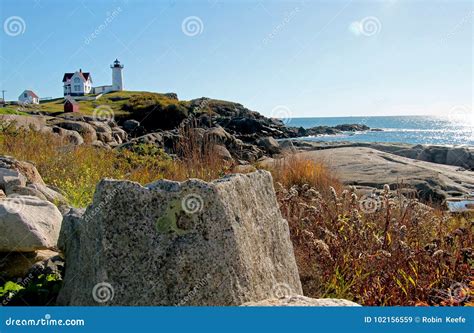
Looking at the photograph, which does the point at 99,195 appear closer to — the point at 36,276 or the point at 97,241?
the point at 97,241

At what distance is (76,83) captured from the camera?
7619 cm

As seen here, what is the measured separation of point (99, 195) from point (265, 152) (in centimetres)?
1730

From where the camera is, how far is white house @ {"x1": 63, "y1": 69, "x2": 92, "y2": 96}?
248ft

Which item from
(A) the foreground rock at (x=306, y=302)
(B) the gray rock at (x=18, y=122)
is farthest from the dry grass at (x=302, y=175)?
(B) the gray rock at (x=18, y=122)

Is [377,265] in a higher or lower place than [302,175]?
lower

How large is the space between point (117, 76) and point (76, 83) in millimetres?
6399

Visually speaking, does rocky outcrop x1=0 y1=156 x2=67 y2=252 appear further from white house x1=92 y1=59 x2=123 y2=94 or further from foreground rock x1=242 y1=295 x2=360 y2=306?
white house x1=92 y1=59 x2=123 y2=94

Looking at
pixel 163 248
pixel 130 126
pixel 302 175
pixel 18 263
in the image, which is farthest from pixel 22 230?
pixel 130 126

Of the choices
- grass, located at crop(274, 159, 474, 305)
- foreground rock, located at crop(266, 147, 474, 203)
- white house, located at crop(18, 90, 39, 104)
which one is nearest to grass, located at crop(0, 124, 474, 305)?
grass, located at crop(274, 159, 474, 305)

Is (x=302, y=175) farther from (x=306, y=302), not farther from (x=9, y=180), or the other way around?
(x=306, y=302)

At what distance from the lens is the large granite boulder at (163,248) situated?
3.19 m

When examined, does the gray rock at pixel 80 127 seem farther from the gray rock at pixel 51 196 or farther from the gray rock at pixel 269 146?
the gray rock at pixel 51 196

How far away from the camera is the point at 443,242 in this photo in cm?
546

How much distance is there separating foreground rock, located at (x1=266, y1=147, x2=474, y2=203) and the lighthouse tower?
66410mm
